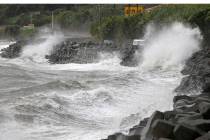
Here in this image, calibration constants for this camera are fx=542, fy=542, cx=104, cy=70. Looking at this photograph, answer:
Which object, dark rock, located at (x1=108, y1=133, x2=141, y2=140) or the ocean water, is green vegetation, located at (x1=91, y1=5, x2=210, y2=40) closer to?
the ocean water

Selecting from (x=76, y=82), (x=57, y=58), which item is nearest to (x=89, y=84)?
(x=76, y=82)

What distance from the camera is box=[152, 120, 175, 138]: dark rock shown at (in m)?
6.79

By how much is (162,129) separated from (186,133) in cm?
36

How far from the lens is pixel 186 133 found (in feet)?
21.5

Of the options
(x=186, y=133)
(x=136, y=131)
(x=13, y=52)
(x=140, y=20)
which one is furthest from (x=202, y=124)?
(x=13, y=52)

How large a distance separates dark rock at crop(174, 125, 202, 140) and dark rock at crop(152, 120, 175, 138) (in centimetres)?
22

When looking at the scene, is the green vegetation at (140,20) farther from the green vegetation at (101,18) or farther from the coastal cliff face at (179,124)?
the coastal cliff face at (179,124)

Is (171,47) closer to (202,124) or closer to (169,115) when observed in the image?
(169,115)

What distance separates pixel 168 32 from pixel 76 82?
990 cm

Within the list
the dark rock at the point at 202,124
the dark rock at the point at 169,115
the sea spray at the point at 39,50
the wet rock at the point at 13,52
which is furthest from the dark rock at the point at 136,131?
the wet rock at the point at 13,52

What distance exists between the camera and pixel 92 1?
A: 233 inches

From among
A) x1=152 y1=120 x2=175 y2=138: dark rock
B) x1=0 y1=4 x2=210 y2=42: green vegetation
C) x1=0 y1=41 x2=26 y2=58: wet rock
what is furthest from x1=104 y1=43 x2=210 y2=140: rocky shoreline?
x1=0 y1=41 x2=26 y2=58: wet rock

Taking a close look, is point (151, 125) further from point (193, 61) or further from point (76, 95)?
point (193, 61)

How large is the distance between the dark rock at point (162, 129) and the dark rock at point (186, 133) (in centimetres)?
22
